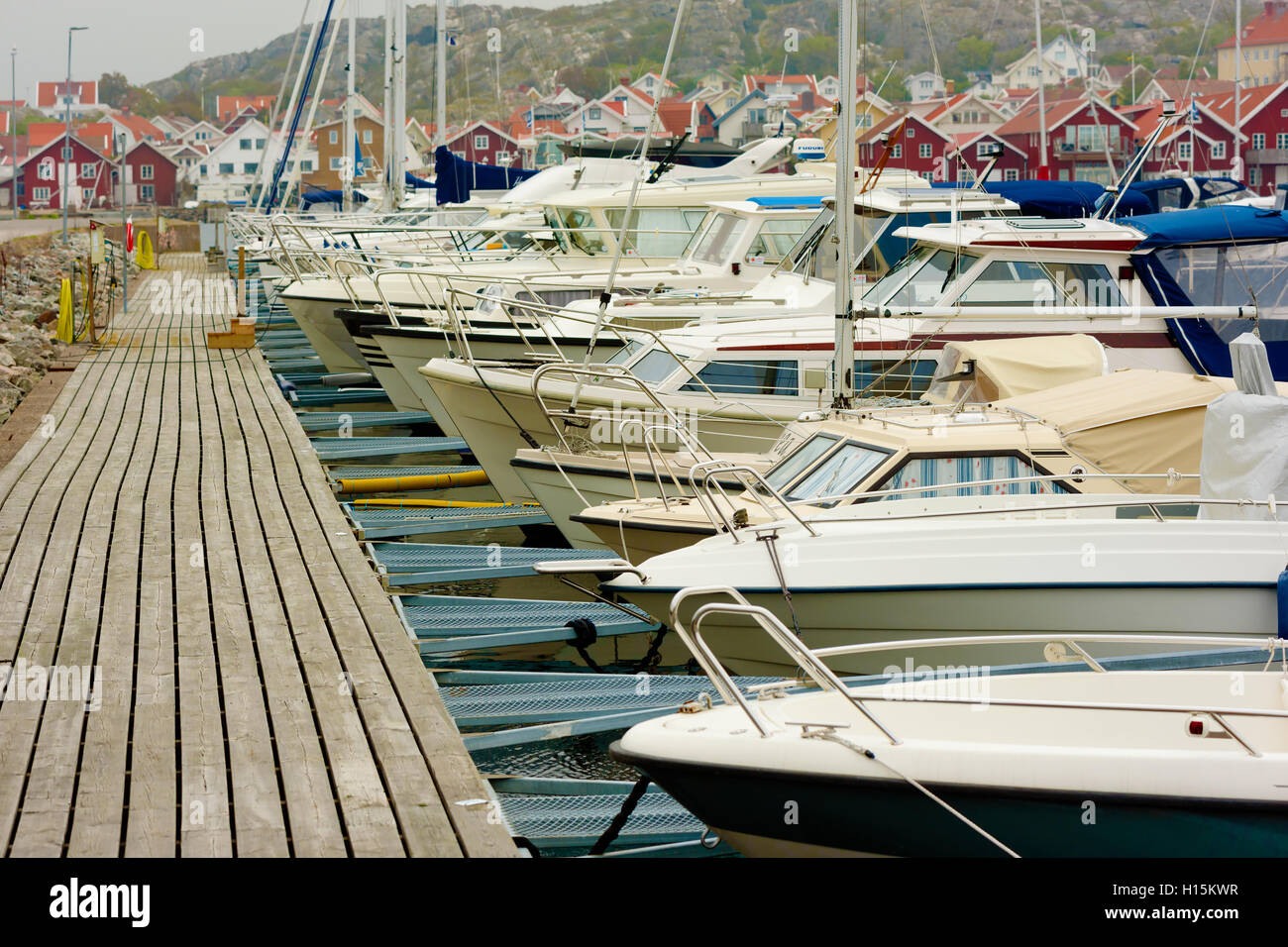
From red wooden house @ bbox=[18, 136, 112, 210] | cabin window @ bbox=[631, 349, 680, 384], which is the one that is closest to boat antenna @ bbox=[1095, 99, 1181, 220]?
cabin window @ bbox=[631, 349, 680, 384]

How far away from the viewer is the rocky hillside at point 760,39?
18.0 m

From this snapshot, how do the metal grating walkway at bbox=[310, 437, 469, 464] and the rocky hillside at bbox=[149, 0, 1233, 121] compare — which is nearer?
the metal grating walkway at bbox=[310, 437, 469, 464]

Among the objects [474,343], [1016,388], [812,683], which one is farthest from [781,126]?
[812,683]

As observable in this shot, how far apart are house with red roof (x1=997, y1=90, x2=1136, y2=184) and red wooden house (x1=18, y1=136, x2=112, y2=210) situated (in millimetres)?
60998

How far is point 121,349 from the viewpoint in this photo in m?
19.4

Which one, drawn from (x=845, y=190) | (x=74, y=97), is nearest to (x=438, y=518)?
(x=845, y=190)

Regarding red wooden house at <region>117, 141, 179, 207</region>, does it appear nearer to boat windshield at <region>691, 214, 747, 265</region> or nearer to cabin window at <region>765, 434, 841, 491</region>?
boat windshield at <region>691, 214, 747, 265</region>

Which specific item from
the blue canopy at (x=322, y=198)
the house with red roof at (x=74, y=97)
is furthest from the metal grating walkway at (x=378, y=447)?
the house with red roof at (x=74, y=97)

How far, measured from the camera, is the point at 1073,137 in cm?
6297

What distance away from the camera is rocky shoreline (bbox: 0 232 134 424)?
51.0 feet

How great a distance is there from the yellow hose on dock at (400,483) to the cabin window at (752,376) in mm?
3024
